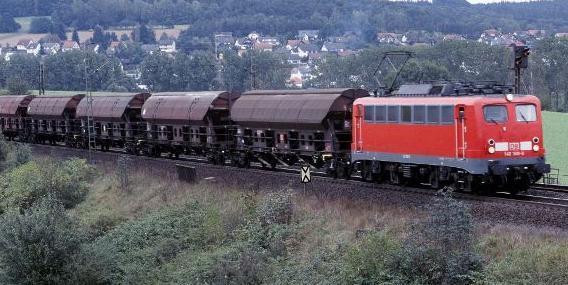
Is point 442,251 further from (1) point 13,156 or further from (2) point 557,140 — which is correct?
(1) point 13,156

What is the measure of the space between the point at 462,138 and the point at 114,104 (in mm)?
32254

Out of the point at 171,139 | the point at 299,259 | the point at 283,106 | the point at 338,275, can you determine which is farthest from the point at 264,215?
the point at 171,139

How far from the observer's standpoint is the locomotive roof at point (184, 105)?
4519 cm

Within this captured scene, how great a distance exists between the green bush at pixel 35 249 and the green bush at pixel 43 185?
12912 mm

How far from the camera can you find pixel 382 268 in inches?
874

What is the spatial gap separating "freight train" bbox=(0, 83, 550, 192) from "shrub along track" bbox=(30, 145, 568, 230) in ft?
2.74

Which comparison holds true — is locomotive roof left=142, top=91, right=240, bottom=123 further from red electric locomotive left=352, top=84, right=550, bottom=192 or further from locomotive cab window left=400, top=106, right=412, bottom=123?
locomotive cab window left=400, top=106, right=412, bottom=123

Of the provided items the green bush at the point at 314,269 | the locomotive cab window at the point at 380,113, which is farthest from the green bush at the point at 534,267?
the locomotive cab window at the point at 380,113

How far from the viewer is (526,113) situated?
92.6 ft

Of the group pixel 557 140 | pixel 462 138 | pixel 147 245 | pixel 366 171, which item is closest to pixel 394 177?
pixel 366 171

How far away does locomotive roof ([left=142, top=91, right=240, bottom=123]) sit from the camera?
45188 mm

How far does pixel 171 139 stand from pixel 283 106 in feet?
41.2

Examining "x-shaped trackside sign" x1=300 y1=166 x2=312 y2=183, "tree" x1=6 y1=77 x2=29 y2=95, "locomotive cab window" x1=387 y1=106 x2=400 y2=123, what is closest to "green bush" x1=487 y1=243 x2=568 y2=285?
"locomotive cab window" x1=387 y1=106 x2=400 y2=123

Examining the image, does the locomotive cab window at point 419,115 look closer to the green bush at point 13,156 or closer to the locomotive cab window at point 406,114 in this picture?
the locomotive cab window at point 406,114
